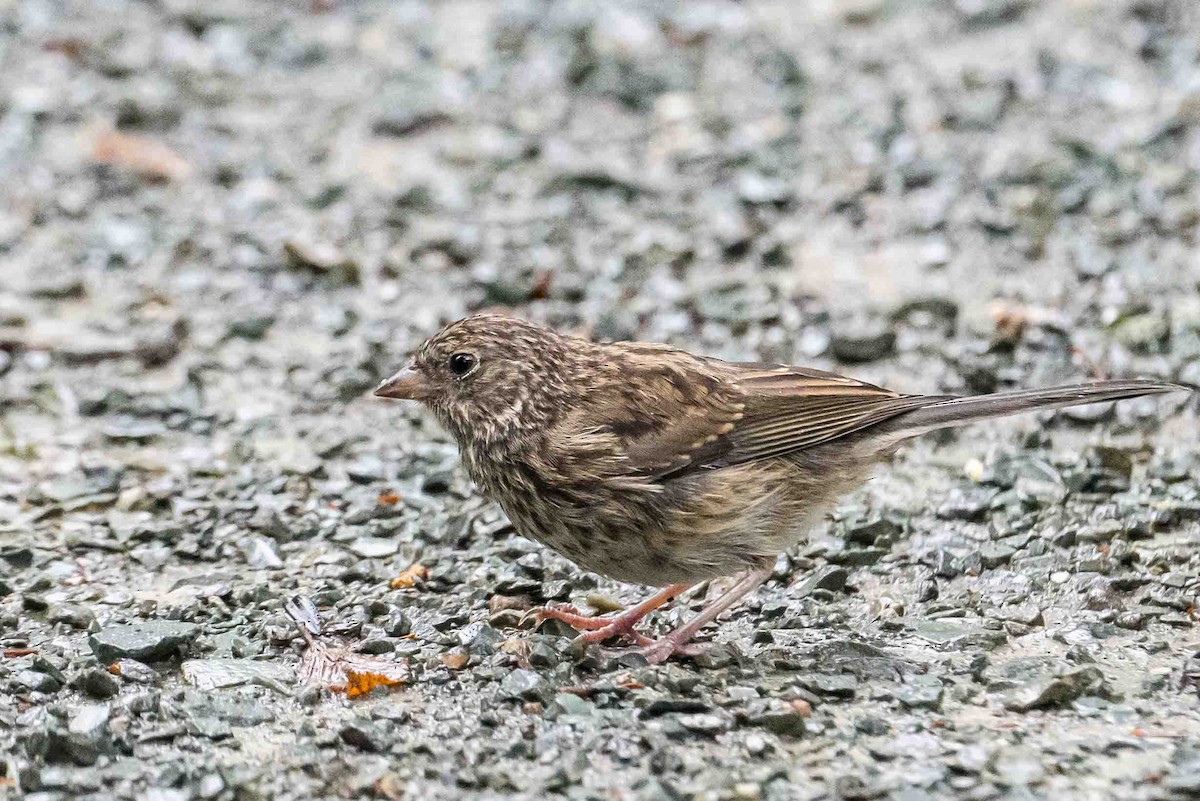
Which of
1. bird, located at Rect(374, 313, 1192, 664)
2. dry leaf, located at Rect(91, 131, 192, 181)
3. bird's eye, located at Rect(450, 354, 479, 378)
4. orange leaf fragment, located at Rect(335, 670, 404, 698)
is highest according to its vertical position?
dry leaf, located at Rect(91, 131, 192, 181)

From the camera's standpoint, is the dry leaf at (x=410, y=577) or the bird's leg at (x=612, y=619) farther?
the dry leaf at (x=410, y=577)

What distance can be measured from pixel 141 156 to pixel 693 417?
18.3 ft

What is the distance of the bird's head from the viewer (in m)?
5.44

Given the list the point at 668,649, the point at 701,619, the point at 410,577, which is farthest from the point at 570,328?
the point at 668,649

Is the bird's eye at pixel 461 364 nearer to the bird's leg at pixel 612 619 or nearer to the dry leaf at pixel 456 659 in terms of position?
the bird's leg at pixel 612 619

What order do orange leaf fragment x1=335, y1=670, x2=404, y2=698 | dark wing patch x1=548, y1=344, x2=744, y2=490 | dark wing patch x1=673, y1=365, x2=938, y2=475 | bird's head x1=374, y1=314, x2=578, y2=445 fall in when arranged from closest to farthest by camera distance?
orange leaf fragment x1=335, y1=670, x2=404, y2=698 → dark wing patch x1=548, y1=344, x2=744, y2=490 → dark wing patch x1=673, y1=365, x2=938, y2=475 → bird's head x1=374, y1=314, x2=578, y2=445

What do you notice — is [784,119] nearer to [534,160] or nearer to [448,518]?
[534,160]

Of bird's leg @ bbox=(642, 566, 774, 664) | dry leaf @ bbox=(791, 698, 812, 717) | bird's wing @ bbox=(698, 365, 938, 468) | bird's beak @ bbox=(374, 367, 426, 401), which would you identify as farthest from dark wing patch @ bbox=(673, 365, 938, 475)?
bird's beak @ bbox=(374, 367, 426, 401)

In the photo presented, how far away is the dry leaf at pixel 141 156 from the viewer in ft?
31.2

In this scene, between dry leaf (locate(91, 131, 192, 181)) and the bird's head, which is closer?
the bird's head

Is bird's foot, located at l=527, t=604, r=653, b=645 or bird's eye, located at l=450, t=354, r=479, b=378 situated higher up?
bird's eye, located at l=450, t=354, r=479, b=378

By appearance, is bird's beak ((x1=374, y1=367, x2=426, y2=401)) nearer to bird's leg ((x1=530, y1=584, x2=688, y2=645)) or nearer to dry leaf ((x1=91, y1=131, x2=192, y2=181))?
A: bird's leg ((x1=530, y1=584, x2=688, y2=645))

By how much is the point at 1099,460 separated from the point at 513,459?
102 inches

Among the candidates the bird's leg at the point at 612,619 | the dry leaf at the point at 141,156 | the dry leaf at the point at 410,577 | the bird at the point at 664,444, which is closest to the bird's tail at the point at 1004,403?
the bird at the point at 664,444
